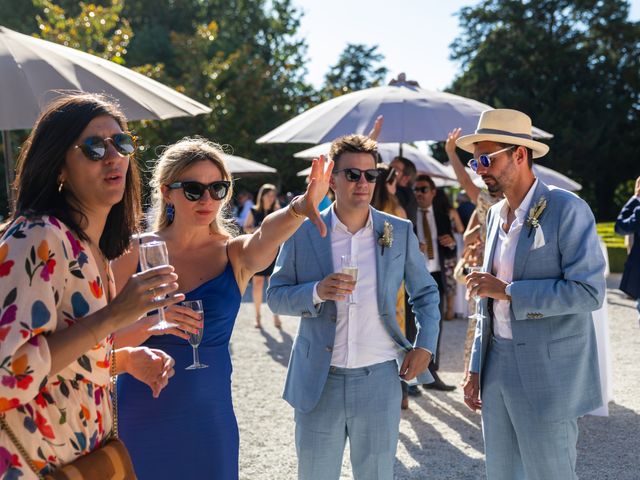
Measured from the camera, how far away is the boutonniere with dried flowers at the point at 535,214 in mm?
3650

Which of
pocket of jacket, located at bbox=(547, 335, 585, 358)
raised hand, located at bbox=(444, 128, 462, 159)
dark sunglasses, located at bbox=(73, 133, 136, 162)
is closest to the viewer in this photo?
dark sunglasses, located at bbox=(73, 133, 136, 162)

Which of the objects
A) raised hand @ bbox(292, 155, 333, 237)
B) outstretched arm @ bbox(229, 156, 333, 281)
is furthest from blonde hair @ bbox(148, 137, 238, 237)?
raised hand @ bbox(292, 155, 333, 237)

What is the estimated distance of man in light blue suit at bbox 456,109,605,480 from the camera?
355 centimetres

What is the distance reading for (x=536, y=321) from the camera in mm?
3658

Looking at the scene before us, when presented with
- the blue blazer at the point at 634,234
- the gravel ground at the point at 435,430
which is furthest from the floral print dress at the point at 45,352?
the blue blazer at the point at 634,234

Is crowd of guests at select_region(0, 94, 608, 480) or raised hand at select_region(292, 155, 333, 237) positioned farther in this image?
raised hand at select_region(292, 155, 333, 237)

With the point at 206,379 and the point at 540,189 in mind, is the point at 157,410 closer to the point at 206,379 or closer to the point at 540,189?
the point at 206,379

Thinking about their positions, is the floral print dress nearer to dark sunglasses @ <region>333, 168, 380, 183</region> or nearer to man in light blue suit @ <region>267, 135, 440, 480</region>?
man in light blue suit @ <region>267, 135, 440, 480</region>

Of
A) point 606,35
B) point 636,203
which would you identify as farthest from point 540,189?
point 606,35

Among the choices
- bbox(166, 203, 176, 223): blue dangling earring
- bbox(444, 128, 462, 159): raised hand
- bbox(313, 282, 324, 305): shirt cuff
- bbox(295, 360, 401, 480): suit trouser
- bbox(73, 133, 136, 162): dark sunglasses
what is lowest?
bbox(295, 360, 401, 480): suit trouser

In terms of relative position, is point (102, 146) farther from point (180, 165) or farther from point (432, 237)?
point (432, 237)

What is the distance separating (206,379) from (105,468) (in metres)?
1.02

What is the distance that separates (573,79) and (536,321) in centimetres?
4090


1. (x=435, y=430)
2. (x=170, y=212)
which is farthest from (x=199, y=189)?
(x=435, y=430)
